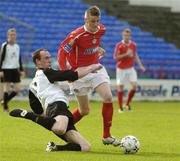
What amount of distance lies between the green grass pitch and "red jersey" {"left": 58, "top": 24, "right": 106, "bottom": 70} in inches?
52.4

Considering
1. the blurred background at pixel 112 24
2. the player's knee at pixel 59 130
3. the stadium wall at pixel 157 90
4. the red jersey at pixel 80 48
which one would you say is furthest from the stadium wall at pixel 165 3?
the player's knee at pixel 59 130

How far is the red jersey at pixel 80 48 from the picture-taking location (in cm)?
1128

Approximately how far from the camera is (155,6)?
1270 inches

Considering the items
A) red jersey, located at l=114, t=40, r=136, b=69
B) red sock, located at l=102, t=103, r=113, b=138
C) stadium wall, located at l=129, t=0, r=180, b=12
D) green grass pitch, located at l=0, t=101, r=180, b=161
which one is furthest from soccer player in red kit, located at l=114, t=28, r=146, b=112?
stadium wall, located at l=129, t=0, r=180, b=12

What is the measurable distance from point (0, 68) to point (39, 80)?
8.15 meters

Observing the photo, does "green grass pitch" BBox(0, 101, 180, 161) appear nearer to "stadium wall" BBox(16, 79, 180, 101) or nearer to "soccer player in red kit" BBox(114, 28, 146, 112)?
"soccer player in red kit" BBox(114, 28, 146, 112)

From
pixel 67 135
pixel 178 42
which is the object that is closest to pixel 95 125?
pixel 67 135

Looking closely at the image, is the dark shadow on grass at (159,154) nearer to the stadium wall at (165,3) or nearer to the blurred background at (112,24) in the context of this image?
the blurred background at (112,24)

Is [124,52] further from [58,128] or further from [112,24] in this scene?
[112,24]

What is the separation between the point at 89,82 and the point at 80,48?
56 cm

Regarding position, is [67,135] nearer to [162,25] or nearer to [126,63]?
[126,63]

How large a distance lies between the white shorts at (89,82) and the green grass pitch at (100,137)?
35.1 inches

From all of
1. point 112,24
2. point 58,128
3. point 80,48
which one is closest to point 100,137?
point 80,48

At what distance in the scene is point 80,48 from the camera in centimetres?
1141
